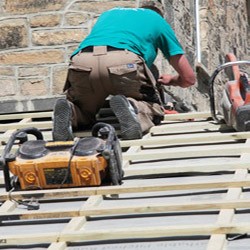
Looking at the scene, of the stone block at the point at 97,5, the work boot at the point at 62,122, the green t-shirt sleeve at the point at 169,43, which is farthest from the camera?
the stone block at the point at 97,5

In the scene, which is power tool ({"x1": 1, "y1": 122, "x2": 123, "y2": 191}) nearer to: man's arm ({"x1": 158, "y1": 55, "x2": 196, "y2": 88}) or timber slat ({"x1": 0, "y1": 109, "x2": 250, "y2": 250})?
timber slat ({"x1": 0, "y1": 109, "x2": 250, "y2": 250})

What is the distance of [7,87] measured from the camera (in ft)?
26.2

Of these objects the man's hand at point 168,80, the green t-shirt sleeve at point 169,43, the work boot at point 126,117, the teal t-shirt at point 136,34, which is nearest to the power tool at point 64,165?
the work boot at point 126,117

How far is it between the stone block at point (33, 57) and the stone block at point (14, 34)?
0.22 feet

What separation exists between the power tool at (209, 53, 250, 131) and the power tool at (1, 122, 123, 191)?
3.56ft

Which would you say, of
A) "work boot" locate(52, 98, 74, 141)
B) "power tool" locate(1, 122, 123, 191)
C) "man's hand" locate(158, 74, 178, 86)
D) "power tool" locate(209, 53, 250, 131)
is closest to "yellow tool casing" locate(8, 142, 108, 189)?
"power tool" locate(1, 122, 123, 191)

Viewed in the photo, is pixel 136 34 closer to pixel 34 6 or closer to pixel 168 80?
pixel 168 80

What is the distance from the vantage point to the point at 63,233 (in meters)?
3.87

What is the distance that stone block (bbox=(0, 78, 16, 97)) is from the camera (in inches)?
314

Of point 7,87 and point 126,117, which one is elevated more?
point 126,117

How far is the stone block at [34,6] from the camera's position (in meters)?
7.97

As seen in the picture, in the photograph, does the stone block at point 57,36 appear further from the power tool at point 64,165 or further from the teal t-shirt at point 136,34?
the power tool at point 64,165

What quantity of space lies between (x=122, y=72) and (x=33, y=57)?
7.01 feet

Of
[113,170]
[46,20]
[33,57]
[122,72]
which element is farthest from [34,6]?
[113,170]
